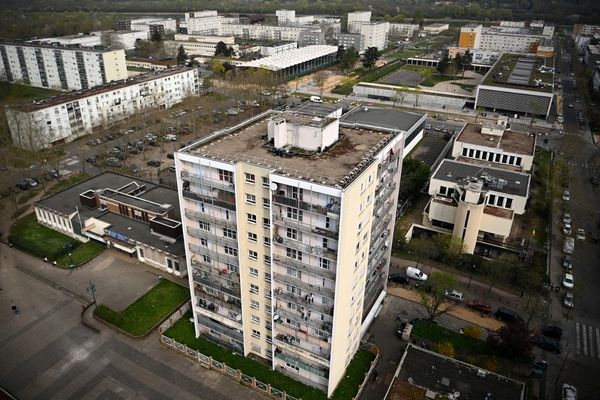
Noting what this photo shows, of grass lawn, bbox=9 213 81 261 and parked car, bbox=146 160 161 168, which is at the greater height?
parked car, bbox=146 160 161 168

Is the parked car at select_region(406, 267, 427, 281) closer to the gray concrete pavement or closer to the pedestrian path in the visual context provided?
the pedestrian path

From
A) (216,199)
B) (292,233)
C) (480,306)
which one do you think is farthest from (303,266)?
(480,306)

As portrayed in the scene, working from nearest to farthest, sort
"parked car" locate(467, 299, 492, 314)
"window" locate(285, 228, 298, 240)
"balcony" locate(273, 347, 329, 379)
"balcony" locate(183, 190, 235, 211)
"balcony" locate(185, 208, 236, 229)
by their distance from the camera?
"window" locate(285, 228, 298, 240) → "balcony" locate(183, 190, 235, 211) → "balcony" locate(185, 208, 236, 229) → "balcony" locate(273, 347, 329, 379) → "parked car" locate(467, 299, 492, 314)

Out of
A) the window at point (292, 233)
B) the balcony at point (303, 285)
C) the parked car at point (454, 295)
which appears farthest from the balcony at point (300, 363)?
the parked car at point (454, 295)

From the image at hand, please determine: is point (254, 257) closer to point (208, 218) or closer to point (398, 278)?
point (208, 218)

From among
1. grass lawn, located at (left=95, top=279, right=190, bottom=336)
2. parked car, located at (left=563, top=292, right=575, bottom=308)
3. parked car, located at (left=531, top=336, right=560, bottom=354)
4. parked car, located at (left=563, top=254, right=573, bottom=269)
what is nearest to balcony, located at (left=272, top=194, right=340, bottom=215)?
grass lawn, located at (left=95, top=279, right=190, bottom=336)

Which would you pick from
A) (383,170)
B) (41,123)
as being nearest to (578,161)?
(383,170)

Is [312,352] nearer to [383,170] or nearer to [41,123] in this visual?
[383,170]
